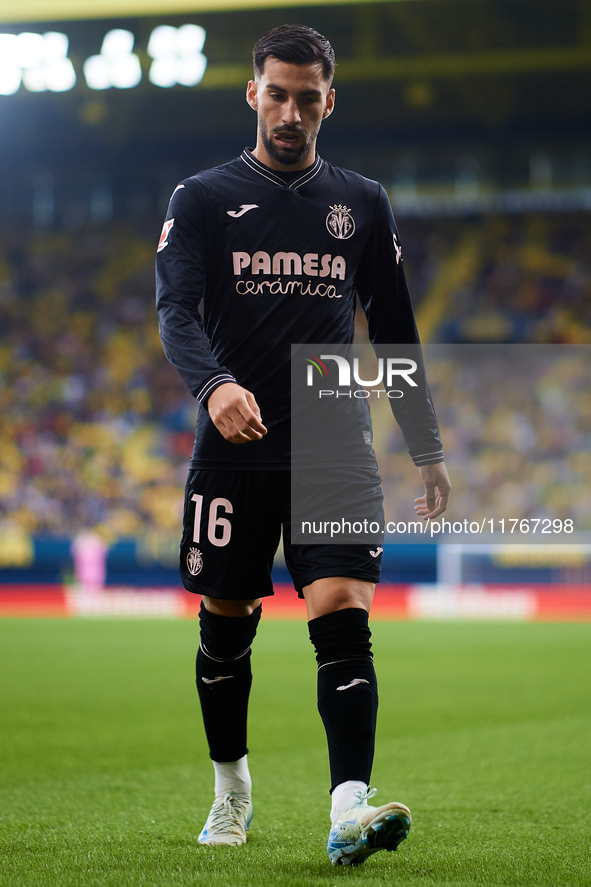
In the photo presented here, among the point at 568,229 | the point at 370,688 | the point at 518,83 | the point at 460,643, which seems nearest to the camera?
the point at 370,688

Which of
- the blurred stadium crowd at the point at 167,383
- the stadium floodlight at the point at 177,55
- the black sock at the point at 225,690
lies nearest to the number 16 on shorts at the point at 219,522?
the black sock at the point at 225,690

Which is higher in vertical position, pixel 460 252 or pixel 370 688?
pixel 460 252

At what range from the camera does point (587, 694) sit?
606 centimetres

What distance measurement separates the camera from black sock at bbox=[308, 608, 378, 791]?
2.19m

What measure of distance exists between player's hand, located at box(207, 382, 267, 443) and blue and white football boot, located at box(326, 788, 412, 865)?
826 millimetres

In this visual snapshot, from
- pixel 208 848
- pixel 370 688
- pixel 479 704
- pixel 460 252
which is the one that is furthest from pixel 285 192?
pixel 460 252

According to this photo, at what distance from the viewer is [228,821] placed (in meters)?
2.59

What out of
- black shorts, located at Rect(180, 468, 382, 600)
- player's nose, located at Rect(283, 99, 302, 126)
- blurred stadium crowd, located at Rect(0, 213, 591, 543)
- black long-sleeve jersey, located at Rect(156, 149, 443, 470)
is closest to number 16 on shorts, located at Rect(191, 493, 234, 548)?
black shorts, located at Rect(180, 468, 382, 600)

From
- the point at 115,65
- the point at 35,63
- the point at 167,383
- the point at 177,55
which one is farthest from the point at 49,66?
the point at 167,383

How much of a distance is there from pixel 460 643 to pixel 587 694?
279cm

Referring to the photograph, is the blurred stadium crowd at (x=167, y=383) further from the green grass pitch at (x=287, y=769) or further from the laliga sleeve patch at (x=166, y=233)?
the laliga sleeve patch at (x=166, y=233)

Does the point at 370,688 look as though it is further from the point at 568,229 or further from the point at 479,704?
the point at 568,229

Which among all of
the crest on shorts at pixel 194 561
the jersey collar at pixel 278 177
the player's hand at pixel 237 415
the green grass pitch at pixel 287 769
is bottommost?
the green grass pitch at pixel 287 769

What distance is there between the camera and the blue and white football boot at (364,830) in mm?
1961
